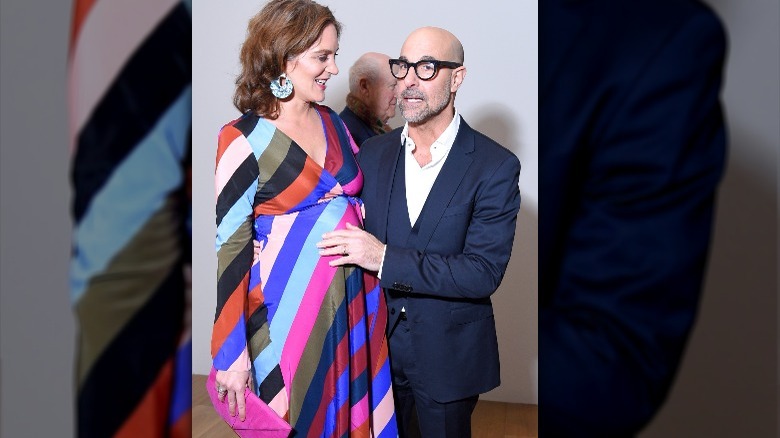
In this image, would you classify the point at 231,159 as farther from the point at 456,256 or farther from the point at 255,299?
the point at 456,256

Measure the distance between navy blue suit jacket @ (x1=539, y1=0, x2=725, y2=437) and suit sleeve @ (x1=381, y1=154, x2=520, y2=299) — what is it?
1057 millimetres

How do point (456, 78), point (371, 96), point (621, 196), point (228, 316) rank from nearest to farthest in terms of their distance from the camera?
point (621, 196)
point (228, 316)
point (456, 78)
point (371, 96)

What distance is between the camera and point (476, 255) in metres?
1.66

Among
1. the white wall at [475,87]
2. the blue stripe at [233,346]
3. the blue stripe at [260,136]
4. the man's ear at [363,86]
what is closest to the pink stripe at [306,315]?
the blue stripe at [233,346]

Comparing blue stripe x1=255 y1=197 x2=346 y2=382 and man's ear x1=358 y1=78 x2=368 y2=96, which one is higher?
man's ear x1=358 y1=78 x2=368 y2=96

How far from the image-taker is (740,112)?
492mm

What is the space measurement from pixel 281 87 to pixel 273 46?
89 millimetres

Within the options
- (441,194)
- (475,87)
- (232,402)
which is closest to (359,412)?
(232,402)

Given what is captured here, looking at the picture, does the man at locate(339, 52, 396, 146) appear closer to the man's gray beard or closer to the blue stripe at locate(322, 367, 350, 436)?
the man's gray beard

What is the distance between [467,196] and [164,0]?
1.17 meters

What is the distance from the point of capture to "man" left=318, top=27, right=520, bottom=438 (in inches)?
64.1

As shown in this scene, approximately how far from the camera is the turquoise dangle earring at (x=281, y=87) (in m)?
1.67

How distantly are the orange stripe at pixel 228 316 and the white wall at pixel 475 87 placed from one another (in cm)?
190

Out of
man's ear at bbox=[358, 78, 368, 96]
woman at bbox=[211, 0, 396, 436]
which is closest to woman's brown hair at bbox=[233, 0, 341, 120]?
woman at bbox=[211, 0, 396, 436]
